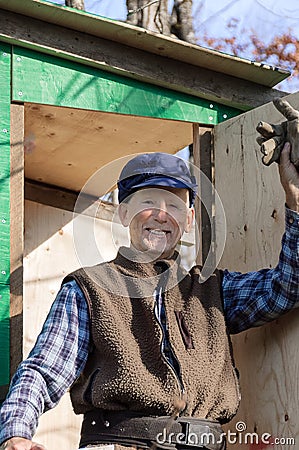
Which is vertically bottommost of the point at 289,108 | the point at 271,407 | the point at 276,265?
the point at 271,407

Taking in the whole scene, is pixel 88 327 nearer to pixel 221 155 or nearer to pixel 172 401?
pixel 172 401

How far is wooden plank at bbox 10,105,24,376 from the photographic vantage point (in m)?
3.59

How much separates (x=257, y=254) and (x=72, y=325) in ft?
2.85

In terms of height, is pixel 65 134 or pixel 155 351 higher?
pixel 65 134

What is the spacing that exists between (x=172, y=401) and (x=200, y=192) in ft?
3.89

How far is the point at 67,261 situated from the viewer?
5414 mm

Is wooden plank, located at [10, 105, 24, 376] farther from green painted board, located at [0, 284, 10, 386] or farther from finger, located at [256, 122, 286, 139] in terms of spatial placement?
finger, located at [256, 122, 286, 139]

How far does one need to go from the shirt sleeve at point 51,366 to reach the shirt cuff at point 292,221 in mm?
755

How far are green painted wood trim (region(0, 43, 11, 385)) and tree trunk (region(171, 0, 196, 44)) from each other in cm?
278

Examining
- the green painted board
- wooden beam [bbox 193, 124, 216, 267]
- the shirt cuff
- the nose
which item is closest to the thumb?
the shirt cuff

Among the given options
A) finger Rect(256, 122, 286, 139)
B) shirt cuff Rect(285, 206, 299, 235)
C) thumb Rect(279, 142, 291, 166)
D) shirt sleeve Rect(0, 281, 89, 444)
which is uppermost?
finger Rect(256, 122, 286, 139)

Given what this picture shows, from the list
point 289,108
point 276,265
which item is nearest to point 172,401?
point 276,265

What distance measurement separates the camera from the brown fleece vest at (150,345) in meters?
3.12

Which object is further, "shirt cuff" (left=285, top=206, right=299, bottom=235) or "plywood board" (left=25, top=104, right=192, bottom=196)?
"plywood board" (left=25, top=104, right=192, bottom=196)
